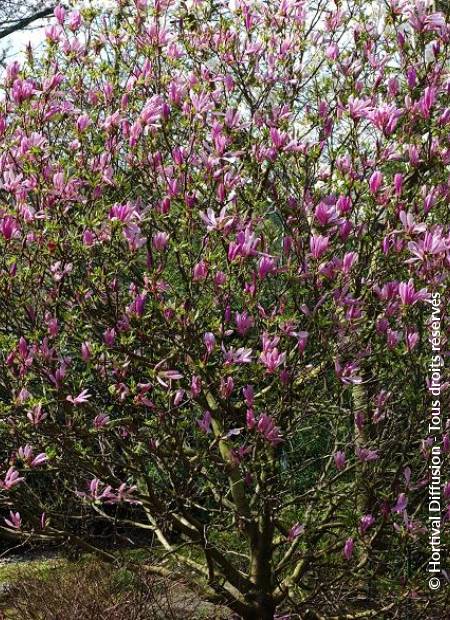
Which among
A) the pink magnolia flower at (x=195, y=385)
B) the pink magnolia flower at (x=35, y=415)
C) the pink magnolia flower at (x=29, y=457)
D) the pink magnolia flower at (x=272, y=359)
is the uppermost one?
the pink magnolia flower at (x=272, y=359)

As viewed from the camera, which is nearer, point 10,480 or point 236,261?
point 236,261

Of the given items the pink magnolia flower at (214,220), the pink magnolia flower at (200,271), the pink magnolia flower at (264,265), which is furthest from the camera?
the pink magnolia flower at (200,271)

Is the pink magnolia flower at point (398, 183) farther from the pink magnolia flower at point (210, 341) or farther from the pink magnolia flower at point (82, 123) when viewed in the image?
the pink magnolia flower at point (82, 123)

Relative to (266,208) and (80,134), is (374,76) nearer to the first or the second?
(266,208)

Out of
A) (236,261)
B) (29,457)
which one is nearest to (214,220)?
(236,261)

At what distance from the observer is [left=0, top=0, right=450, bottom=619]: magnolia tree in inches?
143

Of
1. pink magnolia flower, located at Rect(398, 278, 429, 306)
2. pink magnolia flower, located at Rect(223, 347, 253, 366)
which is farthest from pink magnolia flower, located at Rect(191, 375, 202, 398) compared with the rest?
pink magnolia flower, located at Rect(398, 278, 429, 306)

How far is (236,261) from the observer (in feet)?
11.1

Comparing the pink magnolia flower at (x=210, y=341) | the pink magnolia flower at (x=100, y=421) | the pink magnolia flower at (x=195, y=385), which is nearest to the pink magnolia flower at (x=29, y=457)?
the pink magnolia flower at (x=100, y=421)

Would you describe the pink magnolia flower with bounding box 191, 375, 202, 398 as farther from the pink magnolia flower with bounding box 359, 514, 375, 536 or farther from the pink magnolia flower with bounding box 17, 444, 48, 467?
the pink magnolia flower with bounding box 359, 514, 375, 536

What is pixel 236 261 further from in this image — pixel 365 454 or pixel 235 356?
pixel 365 454

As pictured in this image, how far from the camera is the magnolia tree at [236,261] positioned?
3.63 meters

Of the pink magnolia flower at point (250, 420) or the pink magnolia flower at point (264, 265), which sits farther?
the pink magnolia flower at point (250, 420)

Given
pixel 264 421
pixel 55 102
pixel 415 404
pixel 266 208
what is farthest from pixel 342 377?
pixel 55 102
